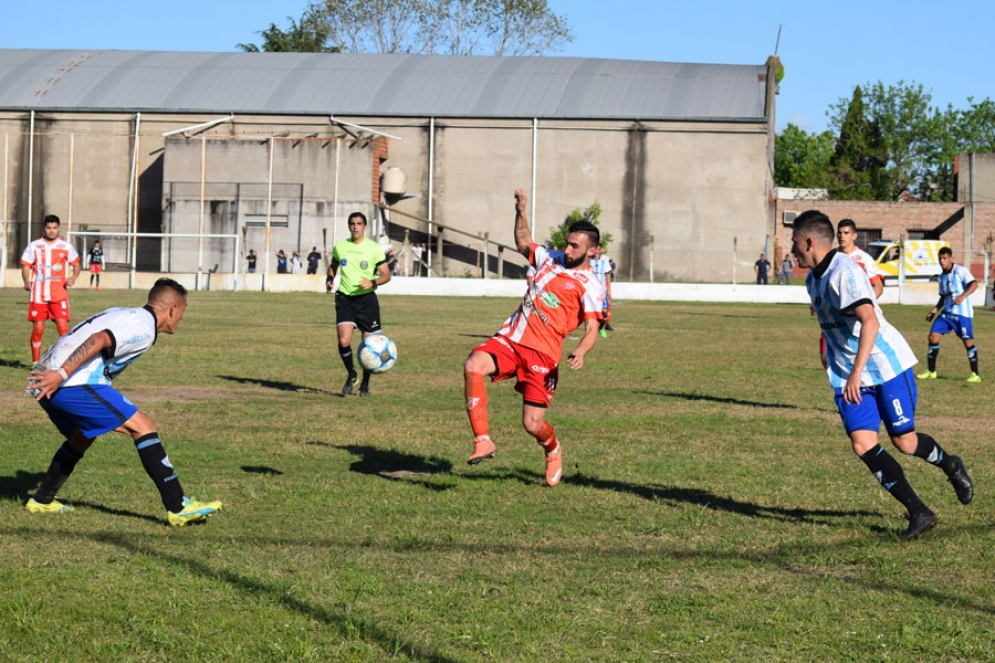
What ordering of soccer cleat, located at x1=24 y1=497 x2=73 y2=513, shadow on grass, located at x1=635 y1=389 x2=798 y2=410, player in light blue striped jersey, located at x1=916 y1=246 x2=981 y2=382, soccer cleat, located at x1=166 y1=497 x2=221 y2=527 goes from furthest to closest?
1. player in light blue striped jersey, located at x1=916 y1=246 x2=981 y2=382
2. shadow on grass, located at x1=635 y1=389 x2=798 y2=410
3. soccer cleat, located at x1=24 y1=497 x2=73 y2=513
4. soccer cleat, located at x1=166 y1=497 x2=221 y2=527

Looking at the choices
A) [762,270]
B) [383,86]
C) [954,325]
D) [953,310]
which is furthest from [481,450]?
[383,86]

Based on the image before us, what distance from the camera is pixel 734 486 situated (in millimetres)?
8922

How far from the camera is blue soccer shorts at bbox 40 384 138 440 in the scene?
23.0 ft

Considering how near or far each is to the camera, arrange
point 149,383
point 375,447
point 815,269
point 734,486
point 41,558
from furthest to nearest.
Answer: point 149,383 → point 375,447 → point 734,486 → point 815,269 → point 41,558

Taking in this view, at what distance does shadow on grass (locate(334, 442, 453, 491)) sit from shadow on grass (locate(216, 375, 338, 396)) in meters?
4.44

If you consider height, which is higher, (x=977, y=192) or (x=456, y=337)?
(x=977, y=192)

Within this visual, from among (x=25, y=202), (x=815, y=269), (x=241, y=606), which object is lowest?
(x=241, y=606)

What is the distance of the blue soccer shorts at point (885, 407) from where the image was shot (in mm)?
7367

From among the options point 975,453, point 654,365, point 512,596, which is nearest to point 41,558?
point 512,596

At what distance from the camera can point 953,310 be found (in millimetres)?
18281

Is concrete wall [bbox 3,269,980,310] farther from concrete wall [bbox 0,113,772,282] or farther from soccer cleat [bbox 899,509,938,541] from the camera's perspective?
soccer cleat [bbox 899,509,938,541]

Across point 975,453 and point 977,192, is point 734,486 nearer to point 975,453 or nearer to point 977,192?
point 975,453

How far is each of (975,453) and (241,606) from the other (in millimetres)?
7219

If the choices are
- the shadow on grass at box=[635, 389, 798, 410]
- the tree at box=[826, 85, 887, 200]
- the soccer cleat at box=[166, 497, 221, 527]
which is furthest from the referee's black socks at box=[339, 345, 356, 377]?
the tree at box=[826, 85, 887, 200]
